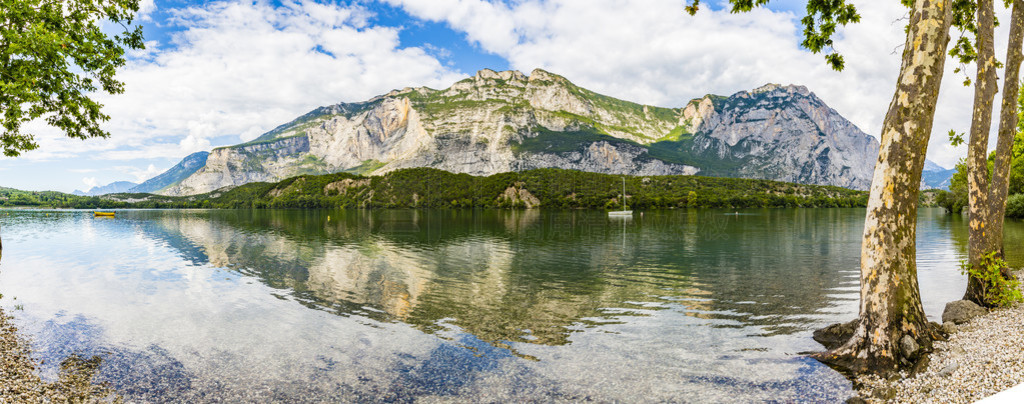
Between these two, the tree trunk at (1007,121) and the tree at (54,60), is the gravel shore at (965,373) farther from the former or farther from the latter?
the tree at (54,60)

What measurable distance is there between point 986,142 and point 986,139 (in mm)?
137

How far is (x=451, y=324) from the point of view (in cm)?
1819

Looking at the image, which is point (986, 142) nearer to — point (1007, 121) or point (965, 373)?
point (1007, 121)

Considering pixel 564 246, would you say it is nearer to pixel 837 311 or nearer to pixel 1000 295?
pixel 837 311

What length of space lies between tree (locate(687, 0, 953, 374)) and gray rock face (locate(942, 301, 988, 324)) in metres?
4.27

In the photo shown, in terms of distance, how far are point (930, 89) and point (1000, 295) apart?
9.36m

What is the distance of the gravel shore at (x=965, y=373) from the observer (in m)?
8.55

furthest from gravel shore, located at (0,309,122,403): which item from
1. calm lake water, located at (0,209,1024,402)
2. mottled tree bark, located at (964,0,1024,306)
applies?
mottled tree bark, located at (964,0,1024,306)

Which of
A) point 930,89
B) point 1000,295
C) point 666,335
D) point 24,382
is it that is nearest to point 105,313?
point 24,382

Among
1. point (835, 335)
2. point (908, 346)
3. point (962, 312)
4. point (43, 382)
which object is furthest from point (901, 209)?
point (43, 382)

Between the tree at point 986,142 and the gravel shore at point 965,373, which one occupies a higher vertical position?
the tree at point 986,142

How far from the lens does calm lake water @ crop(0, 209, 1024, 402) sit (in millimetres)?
11609

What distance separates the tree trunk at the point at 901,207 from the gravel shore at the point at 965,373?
1.83 feet

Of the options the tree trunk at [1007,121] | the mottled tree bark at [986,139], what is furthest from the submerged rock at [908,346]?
the tree trunk at [1007,121]
